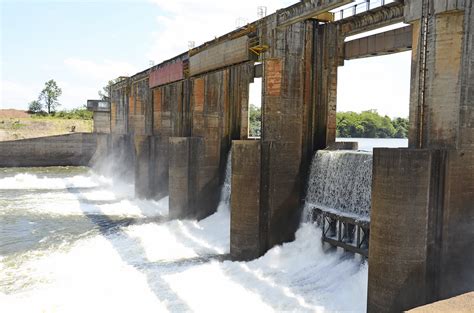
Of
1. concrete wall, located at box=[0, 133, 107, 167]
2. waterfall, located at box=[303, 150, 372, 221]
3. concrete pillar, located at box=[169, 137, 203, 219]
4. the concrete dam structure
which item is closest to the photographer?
the concrete dam structure

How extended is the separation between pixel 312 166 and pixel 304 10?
507cm

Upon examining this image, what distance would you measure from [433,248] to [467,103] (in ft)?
10.0

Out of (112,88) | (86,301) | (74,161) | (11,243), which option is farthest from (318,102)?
(74,161)

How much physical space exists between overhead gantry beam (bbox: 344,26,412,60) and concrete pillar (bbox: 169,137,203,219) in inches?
313

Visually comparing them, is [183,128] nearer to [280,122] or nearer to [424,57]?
[280,122]

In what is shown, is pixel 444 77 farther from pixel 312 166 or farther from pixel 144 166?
pixel 144 166

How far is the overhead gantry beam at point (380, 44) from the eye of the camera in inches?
498

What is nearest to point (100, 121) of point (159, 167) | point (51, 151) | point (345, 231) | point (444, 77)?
point (51, 151)

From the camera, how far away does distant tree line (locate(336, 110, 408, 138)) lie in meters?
65.4

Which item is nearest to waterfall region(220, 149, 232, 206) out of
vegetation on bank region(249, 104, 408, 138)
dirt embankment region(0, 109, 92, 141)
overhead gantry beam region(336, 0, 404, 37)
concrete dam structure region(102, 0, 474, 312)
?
concrete dam structure region(102, 0, 474, 312)

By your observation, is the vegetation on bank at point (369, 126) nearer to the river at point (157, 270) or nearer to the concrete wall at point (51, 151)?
the concrete wall at point (51, 151)

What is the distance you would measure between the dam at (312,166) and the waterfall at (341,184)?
4 cm

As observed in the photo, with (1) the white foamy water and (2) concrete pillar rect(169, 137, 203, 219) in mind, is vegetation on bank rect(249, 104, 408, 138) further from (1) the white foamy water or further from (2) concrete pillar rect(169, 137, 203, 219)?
(2) concrete pillar rect(169, 137, 203, 219)

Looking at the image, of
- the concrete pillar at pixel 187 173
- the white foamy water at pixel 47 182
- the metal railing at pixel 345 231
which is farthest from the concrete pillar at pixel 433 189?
the white foamy water at pixel 47 182
